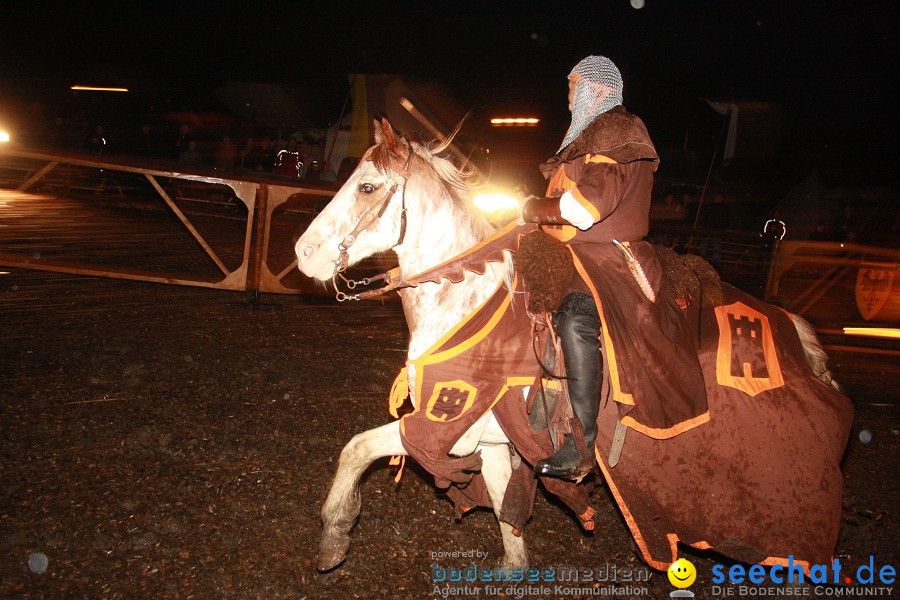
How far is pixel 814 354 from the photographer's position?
3.22 metres

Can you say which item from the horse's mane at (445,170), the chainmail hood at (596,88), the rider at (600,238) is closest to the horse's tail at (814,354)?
the rider at (600,238)

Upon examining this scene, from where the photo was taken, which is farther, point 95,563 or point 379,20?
point 379,20

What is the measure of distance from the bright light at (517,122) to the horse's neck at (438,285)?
14181 millimetres

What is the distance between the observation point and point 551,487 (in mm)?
2990

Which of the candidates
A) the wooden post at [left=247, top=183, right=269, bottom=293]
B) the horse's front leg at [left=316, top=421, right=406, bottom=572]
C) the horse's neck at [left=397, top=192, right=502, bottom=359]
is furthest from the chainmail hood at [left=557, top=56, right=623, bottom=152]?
the wooden post at [left=247, top=183, right=269, bottom=293]

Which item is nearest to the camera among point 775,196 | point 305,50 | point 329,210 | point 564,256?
point 564,256

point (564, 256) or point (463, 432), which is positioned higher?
point (564, 256)

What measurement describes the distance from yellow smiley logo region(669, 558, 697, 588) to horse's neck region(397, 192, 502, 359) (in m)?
2.02

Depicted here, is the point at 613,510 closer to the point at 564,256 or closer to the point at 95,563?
the point at 564,256

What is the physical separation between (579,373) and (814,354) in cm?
171

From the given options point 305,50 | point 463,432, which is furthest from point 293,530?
point 305,50

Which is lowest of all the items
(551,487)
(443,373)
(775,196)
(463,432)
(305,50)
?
(551,487)

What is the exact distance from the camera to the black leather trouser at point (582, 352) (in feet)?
8.39

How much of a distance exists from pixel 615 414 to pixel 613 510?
74.9 inches
